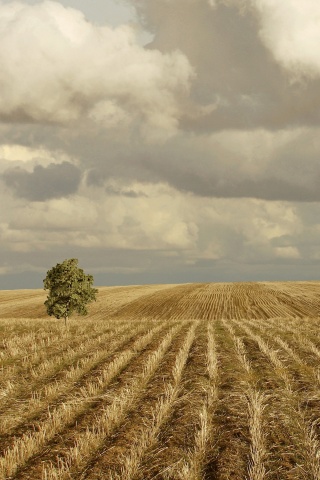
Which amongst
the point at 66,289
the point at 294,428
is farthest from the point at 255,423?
the point at 66,289

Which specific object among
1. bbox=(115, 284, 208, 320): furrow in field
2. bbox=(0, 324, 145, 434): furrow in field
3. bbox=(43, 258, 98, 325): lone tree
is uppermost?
bbox=(43, 258, 98, 325): lone tree

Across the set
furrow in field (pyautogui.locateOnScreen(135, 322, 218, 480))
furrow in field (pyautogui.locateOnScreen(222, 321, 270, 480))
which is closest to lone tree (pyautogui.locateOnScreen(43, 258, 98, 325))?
furrow in field (pyautogui.locateOnScreen(222, 321, 270, 480))

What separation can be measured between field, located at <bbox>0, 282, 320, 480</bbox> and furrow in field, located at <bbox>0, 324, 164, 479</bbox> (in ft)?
0.11

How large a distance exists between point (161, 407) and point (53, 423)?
291 cm

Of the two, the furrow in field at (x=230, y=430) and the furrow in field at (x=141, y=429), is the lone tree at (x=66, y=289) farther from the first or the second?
the furrow in field at (x=230, y=430)

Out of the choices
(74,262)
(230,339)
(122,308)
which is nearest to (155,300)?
(122,308)

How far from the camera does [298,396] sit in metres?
14.0

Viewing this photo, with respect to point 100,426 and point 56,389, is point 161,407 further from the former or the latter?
point 56,389

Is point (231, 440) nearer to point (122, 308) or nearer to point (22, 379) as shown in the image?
point (22, 379)

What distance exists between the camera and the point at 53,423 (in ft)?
38.9

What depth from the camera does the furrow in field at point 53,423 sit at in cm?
965

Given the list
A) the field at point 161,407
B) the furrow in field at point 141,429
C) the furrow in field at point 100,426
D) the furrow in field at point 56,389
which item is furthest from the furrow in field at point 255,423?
the furrow in field at point 56,389

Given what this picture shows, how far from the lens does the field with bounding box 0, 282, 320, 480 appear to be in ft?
30.7

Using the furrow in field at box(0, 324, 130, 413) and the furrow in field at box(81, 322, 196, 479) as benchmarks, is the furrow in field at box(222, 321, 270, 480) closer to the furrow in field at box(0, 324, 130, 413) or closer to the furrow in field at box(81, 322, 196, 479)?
the furrow in field at box(81, 322, 196, 479)
